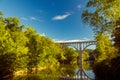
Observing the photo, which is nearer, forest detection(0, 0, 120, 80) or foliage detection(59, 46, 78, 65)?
forest detection(0, 0, 120, 80)

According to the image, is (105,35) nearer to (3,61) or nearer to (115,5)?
(115,5)

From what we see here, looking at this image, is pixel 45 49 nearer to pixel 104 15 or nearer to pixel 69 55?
pixel 104 15

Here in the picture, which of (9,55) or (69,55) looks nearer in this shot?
(9,55)

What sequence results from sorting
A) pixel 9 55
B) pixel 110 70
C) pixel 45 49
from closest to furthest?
pixel 110 70 < pixel 9 55 < pixel 45 49

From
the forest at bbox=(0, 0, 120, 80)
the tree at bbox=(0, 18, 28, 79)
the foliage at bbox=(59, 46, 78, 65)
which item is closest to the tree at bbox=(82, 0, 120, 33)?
the forest at bbox=(0, 0, 120, 80)

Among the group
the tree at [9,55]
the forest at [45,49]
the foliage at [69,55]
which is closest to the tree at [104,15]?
the forest at [45,49]

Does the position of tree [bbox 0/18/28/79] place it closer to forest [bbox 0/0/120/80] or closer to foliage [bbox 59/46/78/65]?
forest [bbox 0/0/120/80]

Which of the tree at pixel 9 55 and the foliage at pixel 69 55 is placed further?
the foliage at pixel 69 55

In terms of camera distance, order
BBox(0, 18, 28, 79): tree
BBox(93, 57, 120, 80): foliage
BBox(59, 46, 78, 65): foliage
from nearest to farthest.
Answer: BBox(93, 57, 120, 80): foliage
BBox(0, 18, 28, 79): tree
BBox(59, 46, 78, 65): foliage

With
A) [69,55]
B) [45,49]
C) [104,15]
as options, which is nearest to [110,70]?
[104,15]

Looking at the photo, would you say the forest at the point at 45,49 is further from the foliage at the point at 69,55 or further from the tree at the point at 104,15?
the foliage at the point at 69,55

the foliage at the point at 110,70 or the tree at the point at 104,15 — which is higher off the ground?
the tree at the point at 104,15

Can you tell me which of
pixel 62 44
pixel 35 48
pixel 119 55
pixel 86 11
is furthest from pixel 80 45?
pixel 119 55

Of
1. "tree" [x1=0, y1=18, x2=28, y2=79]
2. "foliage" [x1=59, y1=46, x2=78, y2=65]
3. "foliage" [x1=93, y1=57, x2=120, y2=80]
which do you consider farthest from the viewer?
"foliage" [x1=59, y1=46, x2=78, y2=65]
